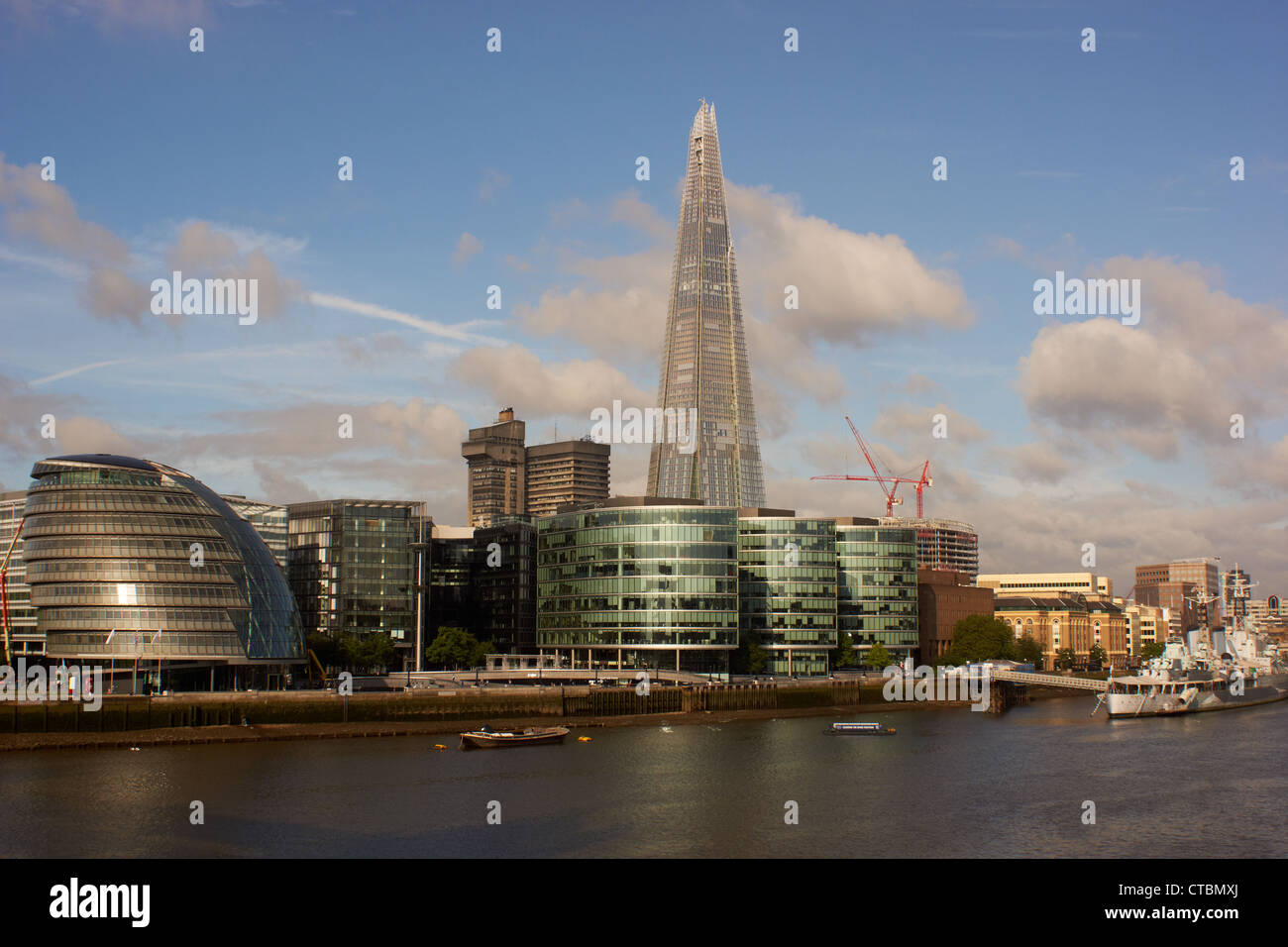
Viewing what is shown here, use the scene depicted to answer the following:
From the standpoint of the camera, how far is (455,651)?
140125mm

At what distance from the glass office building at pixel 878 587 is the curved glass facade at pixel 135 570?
74985 mm

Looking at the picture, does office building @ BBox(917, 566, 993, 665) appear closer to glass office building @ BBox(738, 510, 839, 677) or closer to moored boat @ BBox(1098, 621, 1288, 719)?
glass office building @ BBox(738, 510, 839, 677)

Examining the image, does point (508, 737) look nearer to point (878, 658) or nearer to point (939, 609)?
point (878, 658)

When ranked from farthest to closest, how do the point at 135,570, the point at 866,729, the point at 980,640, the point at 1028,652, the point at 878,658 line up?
the point at 1028,652, the point at 980,640, the point at 878,658, the point at 135,570, the point at 866,729

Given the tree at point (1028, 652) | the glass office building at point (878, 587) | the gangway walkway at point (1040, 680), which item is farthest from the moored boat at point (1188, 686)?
the glass office building at point (878, 587)

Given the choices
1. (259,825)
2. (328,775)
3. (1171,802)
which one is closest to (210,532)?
(328,775)

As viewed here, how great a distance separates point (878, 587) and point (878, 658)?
1103 cm

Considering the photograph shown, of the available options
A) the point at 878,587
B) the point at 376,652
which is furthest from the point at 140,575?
the point at 878,587

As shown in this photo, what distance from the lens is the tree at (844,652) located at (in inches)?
5984

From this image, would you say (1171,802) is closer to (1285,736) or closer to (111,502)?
(1285,736)

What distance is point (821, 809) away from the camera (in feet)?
193

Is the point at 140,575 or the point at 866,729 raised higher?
the point at 140,575

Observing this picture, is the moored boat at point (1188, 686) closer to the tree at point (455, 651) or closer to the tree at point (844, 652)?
the tree at point (844, 652)
